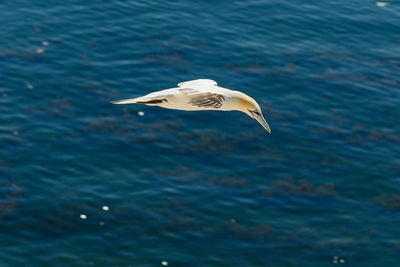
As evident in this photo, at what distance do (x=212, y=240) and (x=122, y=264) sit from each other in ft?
21.7

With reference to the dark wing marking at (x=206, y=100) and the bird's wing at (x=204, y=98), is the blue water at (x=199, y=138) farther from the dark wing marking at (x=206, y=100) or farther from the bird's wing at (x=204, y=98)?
the dark wing marking at (x=206, y=100)

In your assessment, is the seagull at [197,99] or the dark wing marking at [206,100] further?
the dark wing marking at [206,100]

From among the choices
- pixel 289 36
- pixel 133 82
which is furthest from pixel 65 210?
pixel 289 36

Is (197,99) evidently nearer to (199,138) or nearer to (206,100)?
(206,100)

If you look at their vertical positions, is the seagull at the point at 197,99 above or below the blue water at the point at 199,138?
below

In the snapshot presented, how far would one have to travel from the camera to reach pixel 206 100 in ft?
82.3

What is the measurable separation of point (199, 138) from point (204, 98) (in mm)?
41478

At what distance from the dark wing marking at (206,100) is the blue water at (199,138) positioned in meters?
32.9

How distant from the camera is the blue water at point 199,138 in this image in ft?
193

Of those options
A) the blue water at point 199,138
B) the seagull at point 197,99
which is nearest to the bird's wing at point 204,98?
the seagull at point 197,99

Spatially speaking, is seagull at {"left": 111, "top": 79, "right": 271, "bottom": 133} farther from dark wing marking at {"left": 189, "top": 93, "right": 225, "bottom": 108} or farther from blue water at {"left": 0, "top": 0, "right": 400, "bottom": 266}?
blue water at {"left": 0, "top": 0, "right": 400, "bottom": 266}

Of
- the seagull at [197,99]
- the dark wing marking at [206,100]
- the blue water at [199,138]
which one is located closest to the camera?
the seagull at [197,99]

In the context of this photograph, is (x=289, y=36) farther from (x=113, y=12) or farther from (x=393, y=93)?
(x=113, y=12)

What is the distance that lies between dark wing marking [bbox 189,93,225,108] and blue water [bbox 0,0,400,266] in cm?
3286
